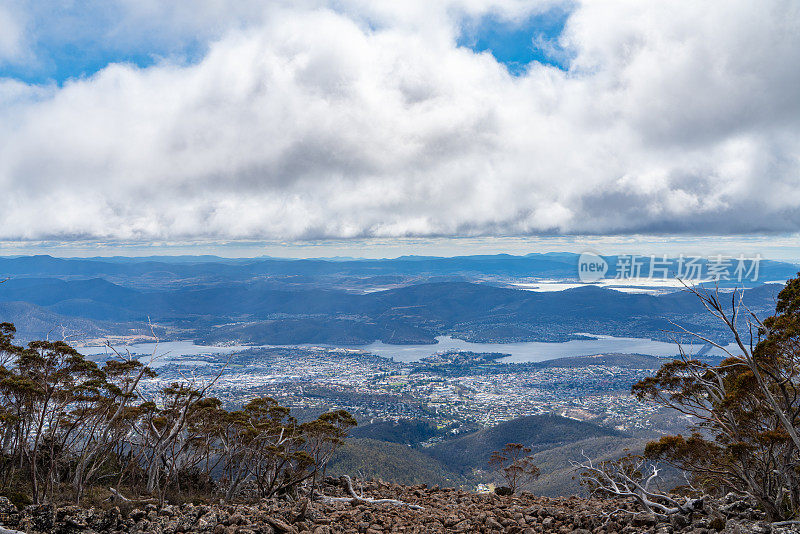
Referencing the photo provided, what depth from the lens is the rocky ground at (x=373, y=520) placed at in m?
9.39

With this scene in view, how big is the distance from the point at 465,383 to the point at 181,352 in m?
122

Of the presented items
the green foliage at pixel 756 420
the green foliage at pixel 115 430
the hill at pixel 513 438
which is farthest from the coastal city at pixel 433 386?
the green foliage at pixel 756 420

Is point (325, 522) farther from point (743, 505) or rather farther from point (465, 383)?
point (465, 383)

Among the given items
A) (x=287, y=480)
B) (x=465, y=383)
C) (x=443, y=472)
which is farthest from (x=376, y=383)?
(x=287, y=480)

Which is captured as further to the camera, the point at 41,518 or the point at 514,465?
the point at 514,465

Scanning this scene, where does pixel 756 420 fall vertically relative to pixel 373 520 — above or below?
above

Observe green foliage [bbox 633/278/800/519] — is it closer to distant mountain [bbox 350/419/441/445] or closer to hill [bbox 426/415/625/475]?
hill [bbox 426/415/625/475]

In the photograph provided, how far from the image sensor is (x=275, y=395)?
11500 centimetres

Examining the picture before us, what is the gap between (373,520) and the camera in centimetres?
1167

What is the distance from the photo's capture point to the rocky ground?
30.8 ft

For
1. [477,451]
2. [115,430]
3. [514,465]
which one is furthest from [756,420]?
[477,451]

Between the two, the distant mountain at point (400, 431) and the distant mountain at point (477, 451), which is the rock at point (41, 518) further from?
the distant mountain at point (400, 431)

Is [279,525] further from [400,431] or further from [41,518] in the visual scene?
[400,431]

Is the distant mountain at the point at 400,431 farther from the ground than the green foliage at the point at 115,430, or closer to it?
closer to it
